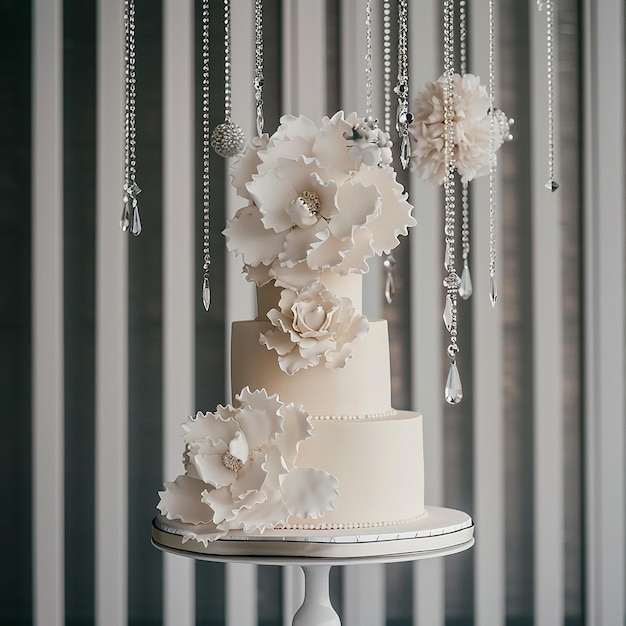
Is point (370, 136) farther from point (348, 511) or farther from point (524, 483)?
point (524, 483)

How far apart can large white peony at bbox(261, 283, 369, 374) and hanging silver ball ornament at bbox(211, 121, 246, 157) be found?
320 mm

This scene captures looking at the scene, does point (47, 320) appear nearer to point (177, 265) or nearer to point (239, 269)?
point (177, 265)

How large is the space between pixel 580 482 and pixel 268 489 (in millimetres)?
1377

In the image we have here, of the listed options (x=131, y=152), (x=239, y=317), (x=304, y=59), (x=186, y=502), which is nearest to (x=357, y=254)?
(x=186, y=502)

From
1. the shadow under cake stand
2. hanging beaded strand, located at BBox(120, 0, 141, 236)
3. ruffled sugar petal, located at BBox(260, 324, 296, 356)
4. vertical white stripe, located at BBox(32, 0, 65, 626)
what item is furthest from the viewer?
vertical white stripe, located at BBox(32, 0, 65, 626)

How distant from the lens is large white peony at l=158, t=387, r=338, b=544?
124 cm

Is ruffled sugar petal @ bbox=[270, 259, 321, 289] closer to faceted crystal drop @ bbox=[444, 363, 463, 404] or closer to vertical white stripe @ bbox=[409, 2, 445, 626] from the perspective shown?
faceted crystal drop @ bbox=[444, 363, 463, 404]

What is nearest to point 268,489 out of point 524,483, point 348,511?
point 348,511

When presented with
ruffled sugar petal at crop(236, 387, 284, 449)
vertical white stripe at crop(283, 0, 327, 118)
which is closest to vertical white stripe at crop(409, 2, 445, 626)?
vertical white stripe at crop(283, 0, 327, 118)

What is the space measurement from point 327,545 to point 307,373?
0.26 metres

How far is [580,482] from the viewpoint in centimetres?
239

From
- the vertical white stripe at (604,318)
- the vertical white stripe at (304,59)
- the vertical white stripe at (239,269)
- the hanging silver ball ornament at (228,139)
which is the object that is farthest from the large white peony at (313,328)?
the vertical white stripe at (604,318)

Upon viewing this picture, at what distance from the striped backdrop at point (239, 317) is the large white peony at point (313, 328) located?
3.28ft

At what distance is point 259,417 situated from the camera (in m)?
1.27
